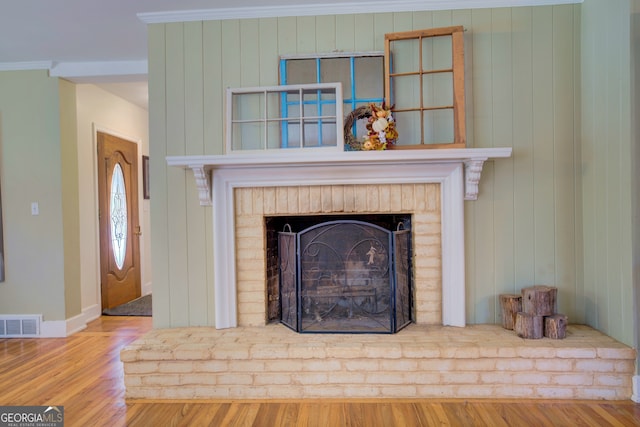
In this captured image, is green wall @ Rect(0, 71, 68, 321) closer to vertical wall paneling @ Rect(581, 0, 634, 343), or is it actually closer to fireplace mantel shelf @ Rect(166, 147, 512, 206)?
fireplace mantel shelf @ Rect(166, 147, 512, 206)

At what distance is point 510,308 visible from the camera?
2518 millimetres

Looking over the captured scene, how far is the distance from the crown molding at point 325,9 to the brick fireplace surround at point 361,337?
3.38 feet

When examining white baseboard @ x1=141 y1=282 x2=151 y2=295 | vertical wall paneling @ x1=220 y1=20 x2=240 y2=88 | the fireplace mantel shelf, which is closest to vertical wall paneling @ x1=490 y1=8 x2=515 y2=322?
the fireplace mantel shelf

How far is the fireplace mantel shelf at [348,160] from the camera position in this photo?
94.7 inches

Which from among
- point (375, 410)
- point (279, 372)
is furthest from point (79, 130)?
point (375, 410)

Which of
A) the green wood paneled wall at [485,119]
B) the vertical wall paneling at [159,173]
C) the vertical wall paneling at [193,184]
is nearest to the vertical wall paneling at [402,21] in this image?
the green wood paneled wall at [485,119]

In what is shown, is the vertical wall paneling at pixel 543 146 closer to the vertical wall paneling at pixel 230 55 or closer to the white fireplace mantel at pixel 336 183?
the white fireplace mantel at pixel 336 183

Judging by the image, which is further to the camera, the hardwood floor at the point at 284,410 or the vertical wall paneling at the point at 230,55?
the vertical wall paneling at the point at 230,55

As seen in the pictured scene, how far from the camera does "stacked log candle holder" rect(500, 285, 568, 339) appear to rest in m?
2.36

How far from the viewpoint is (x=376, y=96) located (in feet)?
8.88

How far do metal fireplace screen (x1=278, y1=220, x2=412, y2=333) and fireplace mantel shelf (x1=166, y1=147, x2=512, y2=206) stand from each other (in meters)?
0.41

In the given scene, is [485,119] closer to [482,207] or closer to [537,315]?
[482,207]

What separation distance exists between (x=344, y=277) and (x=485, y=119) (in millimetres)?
1397

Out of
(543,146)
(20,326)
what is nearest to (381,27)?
(543,146)
